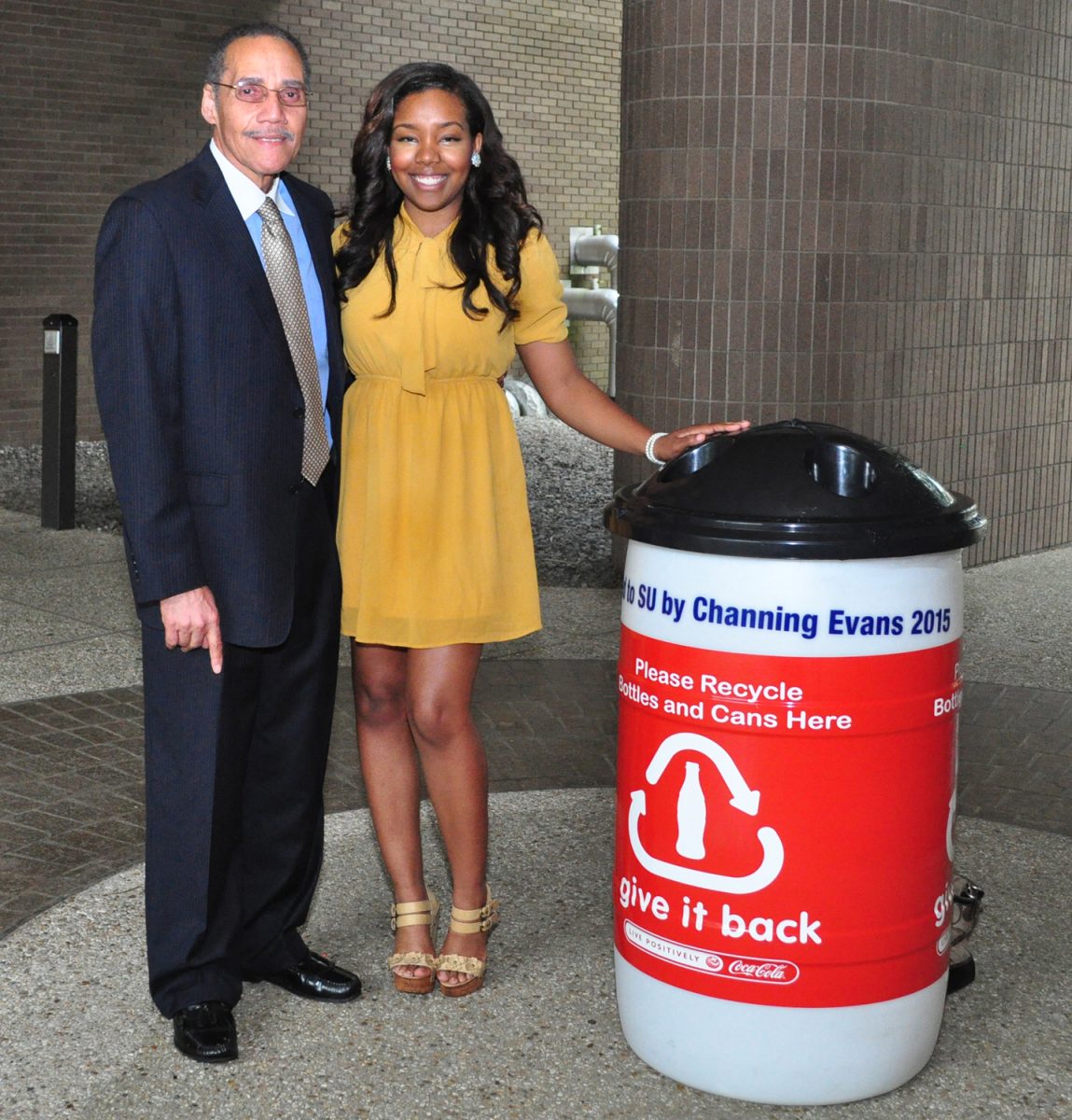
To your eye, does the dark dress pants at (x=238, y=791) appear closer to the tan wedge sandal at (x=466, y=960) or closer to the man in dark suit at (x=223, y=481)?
the man in dark suit at (x=223, y=481)

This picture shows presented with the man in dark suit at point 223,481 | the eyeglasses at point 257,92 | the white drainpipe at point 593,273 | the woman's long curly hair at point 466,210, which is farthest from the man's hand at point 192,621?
the white drainpipe at point 593,273

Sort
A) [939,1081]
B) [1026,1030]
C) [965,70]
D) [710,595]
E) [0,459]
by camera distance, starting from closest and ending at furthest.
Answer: [710,595] < [939,1081] < [1026,1030] < [965,70] < [0,459]

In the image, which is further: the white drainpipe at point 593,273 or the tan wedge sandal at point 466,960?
the white drainpipe at point 593,273

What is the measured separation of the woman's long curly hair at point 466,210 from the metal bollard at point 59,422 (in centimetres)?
682

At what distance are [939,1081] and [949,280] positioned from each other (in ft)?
19.2

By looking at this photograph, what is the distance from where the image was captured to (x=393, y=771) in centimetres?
366

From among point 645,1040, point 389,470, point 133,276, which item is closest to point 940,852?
point 645,1040

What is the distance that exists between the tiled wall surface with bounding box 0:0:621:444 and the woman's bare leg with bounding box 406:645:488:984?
11.1 m

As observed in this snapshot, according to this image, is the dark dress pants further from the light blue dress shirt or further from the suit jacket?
the light blue dress shirt

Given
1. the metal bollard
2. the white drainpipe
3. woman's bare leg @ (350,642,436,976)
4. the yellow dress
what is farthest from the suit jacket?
the white drainpipe

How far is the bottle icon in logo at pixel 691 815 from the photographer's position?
3025 mm

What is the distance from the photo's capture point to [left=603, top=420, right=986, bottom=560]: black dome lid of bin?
114 inches

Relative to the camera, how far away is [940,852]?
3125 mm

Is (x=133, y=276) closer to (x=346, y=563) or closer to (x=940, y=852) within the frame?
(x=346, y=563)
